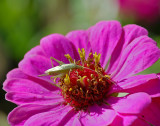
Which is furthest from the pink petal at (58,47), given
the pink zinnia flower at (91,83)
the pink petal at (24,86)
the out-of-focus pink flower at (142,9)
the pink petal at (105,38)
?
the out-of-focus pink flower at (142,9)

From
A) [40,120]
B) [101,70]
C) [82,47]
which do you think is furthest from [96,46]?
[40,120]

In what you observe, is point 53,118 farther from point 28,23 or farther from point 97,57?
point 28,23

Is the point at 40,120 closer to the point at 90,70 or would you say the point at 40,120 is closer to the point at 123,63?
the point at 90,70

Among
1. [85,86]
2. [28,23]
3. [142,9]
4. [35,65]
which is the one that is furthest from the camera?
[28,23]

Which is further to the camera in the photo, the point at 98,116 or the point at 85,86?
the point at 85,86

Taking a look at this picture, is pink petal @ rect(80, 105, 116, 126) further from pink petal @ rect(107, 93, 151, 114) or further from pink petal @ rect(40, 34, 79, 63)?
pink petal @ rect(40, 34, 79, 63)

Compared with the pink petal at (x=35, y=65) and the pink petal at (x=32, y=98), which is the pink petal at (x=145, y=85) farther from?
the pink petal at (x=35, y=65)

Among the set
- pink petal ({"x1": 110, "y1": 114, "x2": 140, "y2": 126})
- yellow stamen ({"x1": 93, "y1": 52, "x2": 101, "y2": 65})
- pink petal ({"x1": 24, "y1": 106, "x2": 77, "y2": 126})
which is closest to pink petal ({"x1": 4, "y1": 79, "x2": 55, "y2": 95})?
pink petal ({"x1": 24, "y1": 106, "x2": 77, "y2": 126})

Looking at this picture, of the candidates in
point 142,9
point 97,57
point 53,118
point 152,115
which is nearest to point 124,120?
point 152,115
